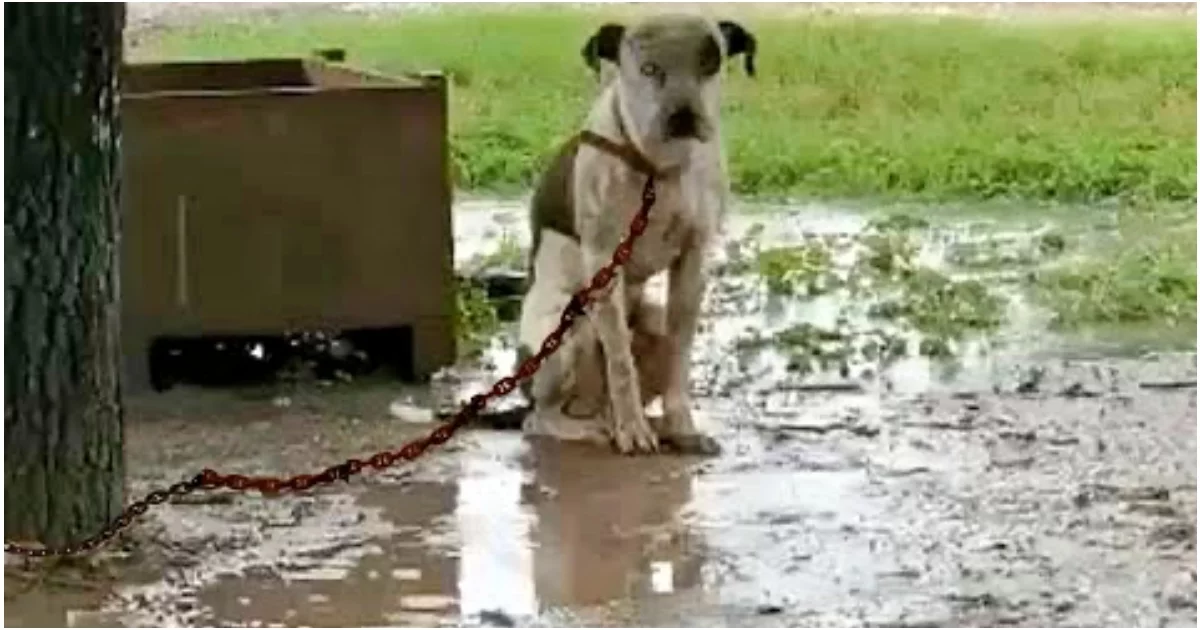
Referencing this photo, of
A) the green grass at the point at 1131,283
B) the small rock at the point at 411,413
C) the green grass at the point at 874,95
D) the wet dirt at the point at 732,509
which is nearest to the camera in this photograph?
the wet dirt at the point at 732,509

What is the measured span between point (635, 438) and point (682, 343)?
0.34m

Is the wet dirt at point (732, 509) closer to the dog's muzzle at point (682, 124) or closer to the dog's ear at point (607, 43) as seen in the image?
the dog's muzzle at point (682, 124)

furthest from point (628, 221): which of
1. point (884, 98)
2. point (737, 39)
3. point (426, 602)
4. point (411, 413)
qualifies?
point (884, 98)

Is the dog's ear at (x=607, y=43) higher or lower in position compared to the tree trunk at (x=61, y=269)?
higher

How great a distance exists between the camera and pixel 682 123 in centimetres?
792

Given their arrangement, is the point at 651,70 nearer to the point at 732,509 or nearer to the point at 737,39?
the point at 737,39

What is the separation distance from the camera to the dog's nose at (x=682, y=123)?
7895mm

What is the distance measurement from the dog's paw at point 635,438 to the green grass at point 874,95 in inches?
234

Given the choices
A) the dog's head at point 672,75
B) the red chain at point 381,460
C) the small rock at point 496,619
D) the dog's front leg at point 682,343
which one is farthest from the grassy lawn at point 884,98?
the small rock at point 496,619

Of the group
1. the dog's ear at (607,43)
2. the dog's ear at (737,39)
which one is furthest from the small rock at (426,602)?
the dog's ear at (737,39)

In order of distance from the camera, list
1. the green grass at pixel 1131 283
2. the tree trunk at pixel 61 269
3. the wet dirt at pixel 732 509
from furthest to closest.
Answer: the green grass at pixel 1131 283, the tree trunk at pixel 61 269, the wet dirt at pixel 732 509

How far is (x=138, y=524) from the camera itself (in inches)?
279

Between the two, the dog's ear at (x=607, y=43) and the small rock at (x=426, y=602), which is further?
the dog's ear at (x=607, y=43)

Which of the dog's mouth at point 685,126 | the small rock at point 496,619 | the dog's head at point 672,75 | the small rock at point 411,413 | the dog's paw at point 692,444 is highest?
the dog's head at point 672,75
